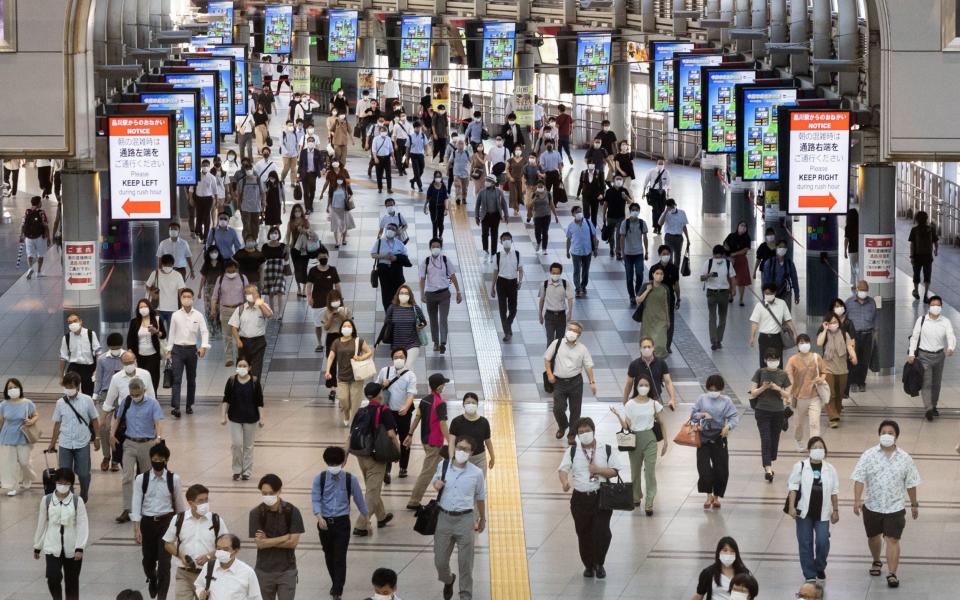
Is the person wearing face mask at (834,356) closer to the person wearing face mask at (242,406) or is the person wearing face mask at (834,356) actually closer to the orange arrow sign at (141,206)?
the person wearing face mask at (242,406)

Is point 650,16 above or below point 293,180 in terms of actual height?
above

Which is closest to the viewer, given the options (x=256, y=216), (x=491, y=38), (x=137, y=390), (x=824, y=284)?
(x=137, y=390)

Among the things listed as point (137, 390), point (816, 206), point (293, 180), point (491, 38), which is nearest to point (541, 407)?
point (816, 206)

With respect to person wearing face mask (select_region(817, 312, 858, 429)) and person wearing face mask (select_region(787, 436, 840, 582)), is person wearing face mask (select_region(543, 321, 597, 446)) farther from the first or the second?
person wearing face mask (select_region(787, 436, 840, 582))

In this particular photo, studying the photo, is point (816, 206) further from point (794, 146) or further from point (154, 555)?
point (154, 555)

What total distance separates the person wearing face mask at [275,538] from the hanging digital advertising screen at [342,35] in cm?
3730

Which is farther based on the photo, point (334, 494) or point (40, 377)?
point (40, 377)

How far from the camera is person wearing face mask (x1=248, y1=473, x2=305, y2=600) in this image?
12883 millimetres

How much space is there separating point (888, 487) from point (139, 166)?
464 inches

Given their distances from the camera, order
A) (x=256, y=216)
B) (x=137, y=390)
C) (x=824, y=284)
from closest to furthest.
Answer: (x=137, y=390), (x=824, y=284), (x=256, y=216)

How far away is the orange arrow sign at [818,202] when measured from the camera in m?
22.2

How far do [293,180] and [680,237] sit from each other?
1369 cm

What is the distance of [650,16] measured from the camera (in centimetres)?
4056

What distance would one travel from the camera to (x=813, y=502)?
46.0 ft
